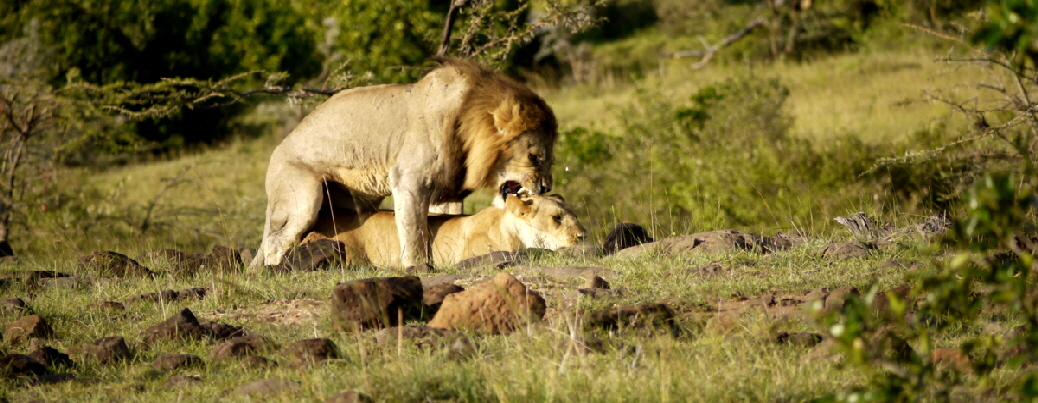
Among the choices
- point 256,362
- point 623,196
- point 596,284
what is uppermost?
point 256,362

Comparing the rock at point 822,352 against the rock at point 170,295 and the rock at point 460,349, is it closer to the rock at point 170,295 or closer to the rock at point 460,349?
the rock at point 460,349

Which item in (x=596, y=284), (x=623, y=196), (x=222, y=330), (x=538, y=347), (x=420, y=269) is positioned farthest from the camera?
(x=623, y=196)

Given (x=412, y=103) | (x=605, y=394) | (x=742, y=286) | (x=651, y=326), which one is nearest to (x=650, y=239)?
(x=412, y=103)

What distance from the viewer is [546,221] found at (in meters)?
7.34

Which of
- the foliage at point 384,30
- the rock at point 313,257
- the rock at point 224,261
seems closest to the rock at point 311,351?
the rock at point 313,257

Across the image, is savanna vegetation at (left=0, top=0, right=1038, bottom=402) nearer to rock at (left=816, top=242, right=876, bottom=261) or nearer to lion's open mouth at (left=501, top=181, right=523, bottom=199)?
rock at (left=816, top=242, right=876, bottom=261)

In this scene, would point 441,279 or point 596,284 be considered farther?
point 441,279

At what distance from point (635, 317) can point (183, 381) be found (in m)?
1.97

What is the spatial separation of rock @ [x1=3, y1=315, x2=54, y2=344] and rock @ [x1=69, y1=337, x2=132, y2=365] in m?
0.58

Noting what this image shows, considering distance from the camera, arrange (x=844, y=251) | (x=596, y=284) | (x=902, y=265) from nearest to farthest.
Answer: (x=596, y=284) → (x=902, y=265) → (x=844, y=251)

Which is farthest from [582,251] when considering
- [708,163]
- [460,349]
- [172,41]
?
[172,41]

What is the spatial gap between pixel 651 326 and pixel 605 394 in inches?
31.6

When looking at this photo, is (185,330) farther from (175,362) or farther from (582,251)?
(582,251)

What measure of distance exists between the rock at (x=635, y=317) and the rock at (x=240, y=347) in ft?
4.84
